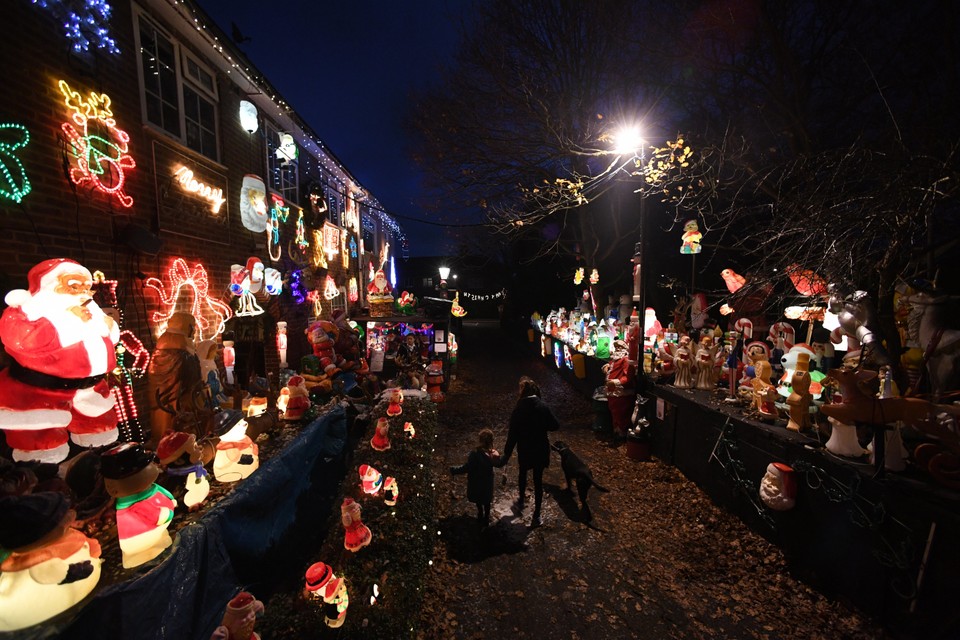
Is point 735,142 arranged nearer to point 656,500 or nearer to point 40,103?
point 656,500

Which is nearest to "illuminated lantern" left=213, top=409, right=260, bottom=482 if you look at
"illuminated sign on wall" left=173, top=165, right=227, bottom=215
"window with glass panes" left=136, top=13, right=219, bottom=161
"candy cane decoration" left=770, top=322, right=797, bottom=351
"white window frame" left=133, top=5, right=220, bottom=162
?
"illuminated sign on wall" left=173, top=165, right=227, bottom=215

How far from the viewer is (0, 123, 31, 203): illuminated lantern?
3.59 meters

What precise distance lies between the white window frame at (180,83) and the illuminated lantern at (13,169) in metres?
1.86


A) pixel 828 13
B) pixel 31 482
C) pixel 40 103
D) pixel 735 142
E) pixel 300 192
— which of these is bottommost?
pixel 31 482

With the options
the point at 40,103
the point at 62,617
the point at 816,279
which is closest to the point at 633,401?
the point at 816,279

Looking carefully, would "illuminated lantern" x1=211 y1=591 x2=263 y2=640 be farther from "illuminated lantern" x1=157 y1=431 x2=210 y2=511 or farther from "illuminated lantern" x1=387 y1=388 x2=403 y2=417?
"illuminated lantern" x1=387 y1=388 x2=403 y2=417

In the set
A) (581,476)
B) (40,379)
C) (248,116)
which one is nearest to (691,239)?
(581,476)

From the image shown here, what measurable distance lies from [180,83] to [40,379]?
5.46 meters

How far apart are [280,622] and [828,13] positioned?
13.3 metres

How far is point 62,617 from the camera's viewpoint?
8.45 ft

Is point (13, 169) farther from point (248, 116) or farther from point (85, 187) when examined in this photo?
point (248, 116)

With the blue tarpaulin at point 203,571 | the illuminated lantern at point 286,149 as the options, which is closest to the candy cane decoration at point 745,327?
the blue tarpaulin at point 203,571

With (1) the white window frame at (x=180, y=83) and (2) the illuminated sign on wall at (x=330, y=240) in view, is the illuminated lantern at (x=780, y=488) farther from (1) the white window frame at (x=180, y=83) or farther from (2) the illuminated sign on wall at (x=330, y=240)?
(2) the illuminated sign on wall at (x=330, y=240)

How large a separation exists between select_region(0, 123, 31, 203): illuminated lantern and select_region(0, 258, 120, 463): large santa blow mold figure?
124 cm
